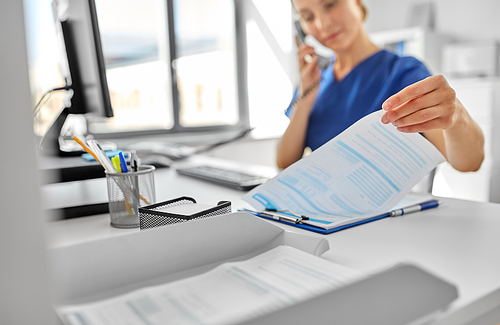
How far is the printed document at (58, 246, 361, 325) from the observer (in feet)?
1.08

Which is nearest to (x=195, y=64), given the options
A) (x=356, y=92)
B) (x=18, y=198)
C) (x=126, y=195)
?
(x=356, y=92)

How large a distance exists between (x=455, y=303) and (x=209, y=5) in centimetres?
362

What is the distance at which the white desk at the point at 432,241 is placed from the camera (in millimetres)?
506

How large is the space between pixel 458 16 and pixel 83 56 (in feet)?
11.4

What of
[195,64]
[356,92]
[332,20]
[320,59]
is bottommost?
[356,92]

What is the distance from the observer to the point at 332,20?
1.49m

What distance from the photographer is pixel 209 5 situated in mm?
3643

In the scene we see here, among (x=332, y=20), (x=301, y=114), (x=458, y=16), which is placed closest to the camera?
(x=332, y=20)

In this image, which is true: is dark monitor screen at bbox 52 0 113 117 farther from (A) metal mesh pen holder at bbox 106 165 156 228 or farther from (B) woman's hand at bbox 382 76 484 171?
(B) woman's hand at bbox 382 76 484 171

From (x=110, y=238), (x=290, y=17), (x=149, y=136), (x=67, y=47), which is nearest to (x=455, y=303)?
(x=110, y=238)

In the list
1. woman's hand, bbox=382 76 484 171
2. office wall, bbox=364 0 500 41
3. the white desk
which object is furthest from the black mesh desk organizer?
office wall, bbox=364 0 500 41

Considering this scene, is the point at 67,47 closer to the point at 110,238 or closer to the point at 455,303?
the point at 110,238

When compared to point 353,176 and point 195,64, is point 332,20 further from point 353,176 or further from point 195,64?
point 195,64

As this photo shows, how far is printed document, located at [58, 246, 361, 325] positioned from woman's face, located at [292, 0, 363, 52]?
1.22 m
